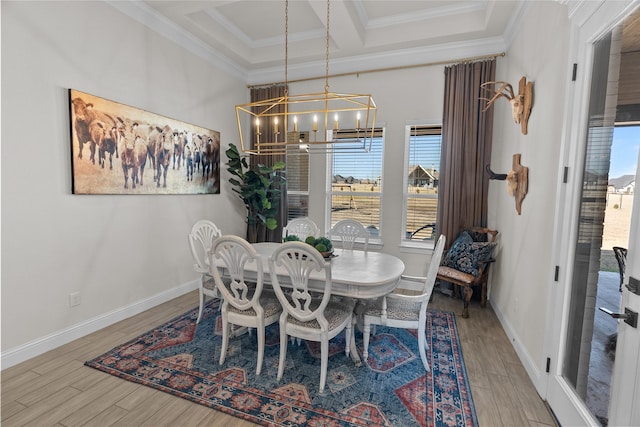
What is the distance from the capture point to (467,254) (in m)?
3.55

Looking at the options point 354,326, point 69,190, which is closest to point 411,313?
point 354,326

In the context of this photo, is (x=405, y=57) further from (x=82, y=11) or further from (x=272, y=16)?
(x=82, y=11)

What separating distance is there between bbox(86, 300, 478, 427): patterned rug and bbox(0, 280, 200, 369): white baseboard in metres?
0.49

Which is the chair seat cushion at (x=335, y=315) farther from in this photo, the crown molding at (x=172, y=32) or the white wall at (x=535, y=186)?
the crown molding at (x=172, y=32)

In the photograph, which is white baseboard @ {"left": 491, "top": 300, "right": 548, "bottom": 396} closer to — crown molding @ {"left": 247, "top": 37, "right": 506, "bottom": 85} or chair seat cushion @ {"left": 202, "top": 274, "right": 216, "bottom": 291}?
chair seat cushion @ {"left": 202, "top": 274, "right": 216, "bottom": 291}

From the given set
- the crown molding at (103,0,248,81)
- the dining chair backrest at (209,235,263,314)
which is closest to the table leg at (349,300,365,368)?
the dining chair backrest at (209,235,263,314)

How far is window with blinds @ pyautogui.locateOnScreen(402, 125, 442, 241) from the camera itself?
4.17 m

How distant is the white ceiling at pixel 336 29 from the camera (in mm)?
3213

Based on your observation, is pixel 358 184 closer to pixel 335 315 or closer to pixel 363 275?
pixel 363 275

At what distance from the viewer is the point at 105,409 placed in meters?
1.91

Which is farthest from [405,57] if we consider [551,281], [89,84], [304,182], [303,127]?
[89,84]

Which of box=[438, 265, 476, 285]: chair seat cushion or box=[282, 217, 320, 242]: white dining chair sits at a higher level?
box=[282, 217, 320, 242]: white dining chair

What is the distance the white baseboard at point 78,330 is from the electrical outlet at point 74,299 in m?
0.20

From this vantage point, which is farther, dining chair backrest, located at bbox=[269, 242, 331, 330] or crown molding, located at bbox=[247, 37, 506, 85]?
crown molding, located at bbox=[247, 37, 506, 85]
